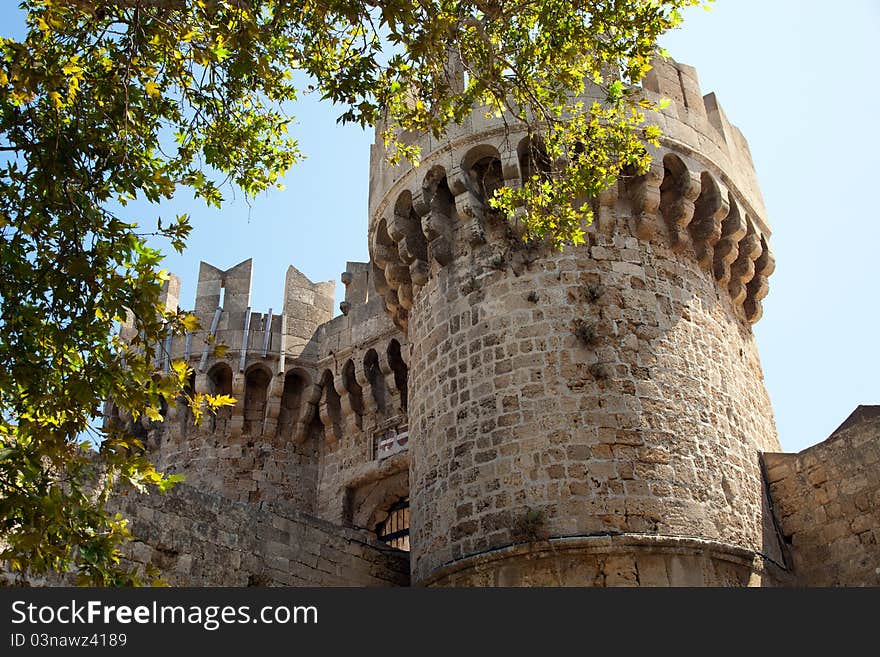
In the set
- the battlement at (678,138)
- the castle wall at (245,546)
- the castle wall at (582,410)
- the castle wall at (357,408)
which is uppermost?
the battlement at (678,138)

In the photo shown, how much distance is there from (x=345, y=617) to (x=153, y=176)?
10.4ft

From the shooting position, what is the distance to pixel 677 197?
10.1m

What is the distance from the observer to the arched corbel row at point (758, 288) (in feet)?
36.7

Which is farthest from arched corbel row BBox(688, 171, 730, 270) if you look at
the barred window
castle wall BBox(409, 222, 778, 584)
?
the barred window

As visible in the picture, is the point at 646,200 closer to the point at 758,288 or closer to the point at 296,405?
the point at 758,288

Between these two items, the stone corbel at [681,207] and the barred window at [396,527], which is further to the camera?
the barred window at [396,527]

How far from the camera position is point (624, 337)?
898 centimetres

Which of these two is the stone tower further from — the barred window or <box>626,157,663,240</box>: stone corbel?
the barred window

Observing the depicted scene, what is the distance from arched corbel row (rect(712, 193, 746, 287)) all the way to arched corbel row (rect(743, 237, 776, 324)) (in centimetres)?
70

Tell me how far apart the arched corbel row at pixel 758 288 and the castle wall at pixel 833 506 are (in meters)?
1.87

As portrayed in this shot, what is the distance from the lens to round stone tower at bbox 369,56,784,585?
814 cm

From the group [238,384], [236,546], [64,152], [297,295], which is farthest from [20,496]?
[297,295]

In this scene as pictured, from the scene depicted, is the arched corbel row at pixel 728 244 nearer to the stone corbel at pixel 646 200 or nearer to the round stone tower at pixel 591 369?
the round stone tower at pixel 591 369

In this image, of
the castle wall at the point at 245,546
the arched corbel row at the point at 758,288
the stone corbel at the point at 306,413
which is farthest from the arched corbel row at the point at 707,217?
the stone corbel at the point at 306,413
